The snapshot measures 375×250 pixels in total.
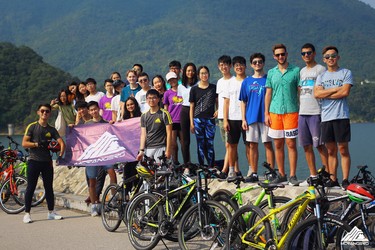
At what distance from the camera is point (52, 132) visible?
908 cm

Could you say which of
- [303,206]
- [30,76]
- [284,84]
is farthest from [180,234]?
[30,76]

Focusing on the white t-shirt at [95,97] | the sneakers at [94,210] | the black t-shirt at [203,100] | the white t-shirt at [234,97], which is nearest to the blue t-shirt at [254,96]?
the white t-shirt at [234,97]

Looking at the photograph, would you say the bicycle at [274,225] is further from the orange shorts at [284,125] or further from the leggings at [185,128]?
the leggings at [185,128]

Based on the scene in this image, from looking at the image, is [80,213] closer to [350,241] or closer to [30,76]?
[350,241]

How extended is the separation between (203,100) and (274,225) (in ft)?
12.7

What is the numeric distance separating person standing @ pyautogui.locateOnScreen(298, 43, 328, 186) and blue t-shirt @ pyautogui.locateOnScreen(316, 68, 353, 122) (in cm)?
21

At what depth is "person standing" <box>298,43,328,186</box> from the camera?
7222mm

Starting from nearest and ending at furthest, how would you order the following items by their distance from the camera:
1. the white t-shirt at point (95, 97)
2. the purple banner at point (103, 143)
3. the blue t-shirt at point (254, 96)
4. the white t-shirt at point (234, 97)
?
the blue t-shirt at point (254, 96)
the white t-shirt at point (234, 97)
the purple banner at point (103, 143)
the white t-shirt at point (95, 97)

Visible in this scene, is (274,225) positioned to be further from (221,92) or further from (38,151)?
(38,151)

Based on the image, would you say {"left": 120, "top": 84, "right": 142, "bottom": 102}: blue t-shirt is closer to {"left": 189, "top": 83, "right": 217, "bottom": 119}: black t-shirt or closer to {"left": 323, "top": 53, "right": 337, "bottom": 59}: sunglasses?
{"left": 189, "top": 83, "right": 217, "bottom": 119}: black t-shirt

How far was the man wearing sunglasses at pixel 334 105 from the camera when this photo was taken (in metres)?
6.88

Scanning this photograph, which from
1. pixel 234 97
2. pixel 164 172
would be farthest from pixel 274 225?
pixel 234 97

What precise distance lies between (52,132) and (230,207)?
3.85 meters

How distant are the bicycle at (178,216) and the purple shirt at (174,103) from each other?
8.93 ft
